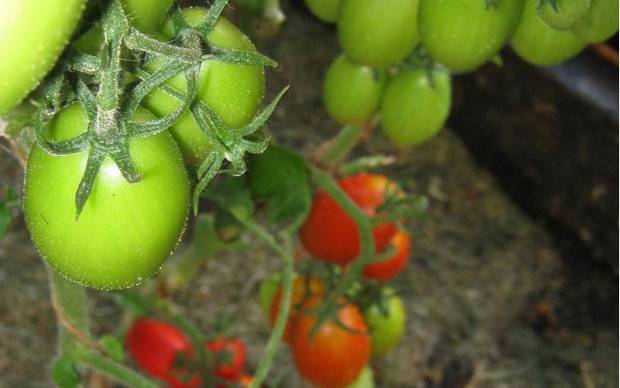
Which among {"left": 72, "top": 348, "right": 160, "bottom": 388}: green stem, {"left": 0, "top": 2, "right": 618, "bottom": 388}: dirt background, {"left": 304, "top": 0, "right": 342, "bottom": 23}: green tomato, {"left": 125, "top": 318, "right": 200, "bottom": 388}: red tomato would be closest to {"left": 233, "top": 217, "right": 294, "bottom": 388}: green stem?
{"left": 72, "top": 348, "right": 160, "bottom": 388}: green stem

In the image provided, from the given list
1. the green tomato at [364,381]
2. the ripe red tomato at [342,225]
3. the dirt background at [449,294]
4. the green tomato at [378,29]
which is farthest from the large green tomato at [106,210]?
the dirt background at [449,294]

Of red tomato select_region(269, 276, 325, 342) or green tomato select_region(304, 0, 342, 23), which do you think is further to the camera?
red tomato select_region(269, 276, 325, 342)

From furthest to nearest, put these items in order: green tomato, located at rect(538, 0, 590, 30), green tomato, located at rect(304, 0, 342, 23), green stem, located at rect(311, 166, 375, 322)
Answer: green stem, located at rect(311, 166, 375, 322), green tomato, located at rect(304, 0, 342, 23), green tomato, located at rect(538, 0, 590, 30)

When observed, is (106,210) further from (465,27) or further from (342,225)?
(342,225)

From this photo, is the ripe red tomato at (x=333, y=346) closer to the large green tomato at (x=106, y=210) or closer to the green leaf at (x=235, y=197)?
the green leaf at (x=235, y=197)

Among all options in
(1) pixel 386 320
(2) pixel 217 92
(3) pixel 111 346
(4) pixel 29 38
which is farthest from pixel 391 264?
(4) pixel 29 38

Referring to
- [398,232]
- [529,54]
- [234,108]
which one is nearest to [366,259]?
[398,232]

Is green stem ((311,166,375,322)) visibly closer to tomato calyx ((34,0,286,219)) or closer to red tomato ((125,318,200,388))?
red tomato ((125,318,200,388))

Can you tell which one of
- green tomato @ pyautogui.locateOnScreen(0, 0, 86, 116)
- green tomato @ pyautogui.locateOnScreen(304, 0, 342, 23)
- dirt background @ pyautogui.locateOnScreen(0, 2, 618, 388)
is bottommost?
dirt background @ pyautogui.locateOnScreen(0, 2, 618, 388)
